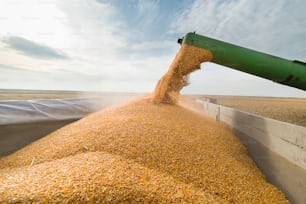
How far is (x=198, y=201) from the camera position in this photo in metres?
1.36

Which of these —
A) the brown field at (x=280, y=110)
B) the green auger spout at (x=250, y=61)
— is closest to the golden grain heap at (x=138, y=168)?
the green auger spout at (x=250, y=61)

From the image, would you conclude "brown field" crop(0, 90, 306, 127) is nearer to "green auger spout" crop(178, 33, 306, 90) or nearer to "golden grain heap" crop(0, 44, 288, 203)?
"green auger spout" crop(178, 33, 306, 90)

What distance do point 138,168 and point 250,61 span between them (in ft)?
8.78

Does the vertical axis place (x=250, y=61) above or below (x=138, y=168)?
above

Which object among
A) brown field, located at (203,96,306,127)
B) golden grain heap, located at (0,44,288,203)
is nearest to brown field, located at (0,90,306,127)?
brown field, located at (203,96,306,127)

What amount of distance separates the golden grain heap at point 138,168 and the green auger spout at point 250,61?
1.26 metres

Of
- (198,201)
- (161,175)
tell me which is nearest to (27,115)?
(161,175)

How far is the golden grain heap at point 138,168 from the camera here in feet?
4.24

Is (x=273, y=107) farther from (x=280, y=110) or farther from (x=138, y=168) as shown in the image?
(x=138, y=168)

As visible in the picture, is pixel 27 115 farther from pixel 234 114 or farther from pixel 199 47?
pixel 234 114

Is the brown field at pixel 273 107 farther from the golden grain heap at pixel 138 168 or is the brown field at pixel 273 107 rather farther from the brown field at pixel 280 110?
the golden grain heap at pixel 138 168

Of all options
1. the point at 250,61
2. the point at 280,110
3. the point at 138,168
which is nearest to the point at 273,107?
the point at 280,110

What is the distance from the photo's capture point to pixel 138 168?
1.67 meters

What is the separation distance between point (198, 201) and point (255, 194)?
68 centimetres
